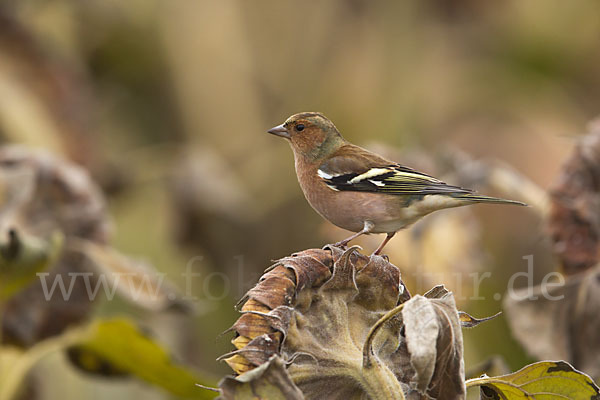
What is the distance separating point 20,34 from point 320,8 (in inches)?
163

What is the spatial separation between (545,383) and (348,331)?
0.44 m

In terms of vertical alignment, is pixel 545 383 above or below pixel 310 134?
below

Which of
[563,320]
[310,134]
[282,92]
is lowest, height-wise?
[563,320]

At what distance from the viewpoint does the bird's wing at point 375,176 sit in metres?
2.93

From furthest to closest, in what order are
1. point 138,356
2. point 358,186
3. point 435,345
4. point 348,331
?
1. point 138,356
2. point 358,186
3. point 348,331
4. point 435,345

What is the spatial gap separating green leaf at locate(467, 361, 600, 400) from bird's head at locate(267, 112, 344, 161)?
1.23 m

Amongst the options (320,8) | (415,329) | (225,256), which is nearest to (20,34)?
(225,256)

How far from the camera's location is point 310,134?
9.77ft

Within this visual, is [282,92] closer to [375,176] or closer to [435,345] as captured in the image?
[375,176]

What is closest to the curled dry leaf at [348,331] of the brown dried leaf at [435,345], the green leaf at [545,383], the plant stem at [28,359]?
the brown dried leaf at [435,345]

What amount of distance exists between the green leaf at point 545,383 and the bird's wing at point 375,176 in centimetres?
106

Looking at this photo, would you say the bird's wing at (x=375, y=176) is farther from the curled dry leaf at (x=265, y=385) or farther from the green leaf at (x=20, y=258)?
the curled dry leaf at (x=265, y=385)

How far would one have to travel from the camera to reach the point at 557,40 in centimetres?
891

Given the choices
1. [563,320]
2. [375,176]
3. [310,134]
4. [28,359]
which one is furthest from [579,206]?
[28,359]
